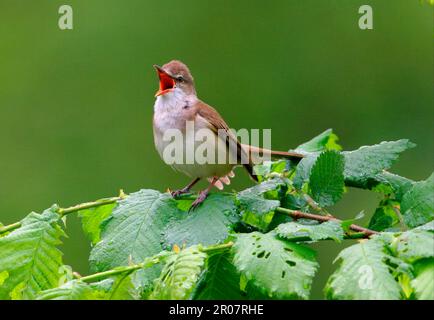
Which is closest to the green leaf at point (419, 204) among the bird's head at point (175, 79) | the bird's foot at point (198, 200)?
the bird's foot at point (198, 200)

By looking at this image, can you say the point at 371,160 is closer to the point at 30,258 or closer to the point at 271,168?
the point at 271,168

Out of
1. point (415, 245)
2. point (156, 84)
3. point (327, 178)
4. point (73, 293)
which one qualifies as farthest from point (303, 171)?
point (156, 84)

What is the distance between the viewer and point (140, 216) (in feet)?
7.75

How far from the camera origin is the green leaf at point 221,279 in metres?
2.11

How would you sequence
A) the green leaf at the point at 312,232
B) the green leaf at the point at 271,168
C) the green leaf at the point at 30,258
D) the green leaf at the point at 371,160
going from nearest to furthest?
the green leaf at the point at 312,232
the green leaf at the point at 30,258
the green leaf at the point at 371,160
the green leaf at the point at 271,168

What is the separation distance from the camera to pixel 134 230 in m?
2.31

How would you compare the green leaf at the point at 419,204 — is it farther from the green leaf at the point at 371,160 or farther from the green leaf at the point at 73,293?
the green leaf at the point at 73,293

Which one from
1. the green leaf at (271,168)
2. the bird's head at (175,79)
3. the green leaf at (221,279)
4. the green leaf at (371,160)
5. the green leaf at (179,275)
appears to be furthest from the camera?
the bird's head at (175,79)

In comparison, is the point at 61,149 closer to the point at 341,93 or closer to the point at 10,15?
the point at 10,15

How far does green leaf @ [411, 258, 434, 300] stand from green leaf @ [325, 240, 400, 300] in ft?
0.13

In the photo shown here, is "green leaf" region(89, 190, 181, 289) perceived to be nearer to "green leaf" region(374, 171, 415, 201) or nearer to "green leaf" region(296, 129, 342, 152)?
"green leaf" region(374, 171, 415, 201)

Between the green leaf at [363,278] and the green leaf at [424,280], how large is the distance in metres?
0.04

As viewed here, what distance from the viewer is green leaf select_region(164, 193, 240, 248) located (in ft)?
7.35
